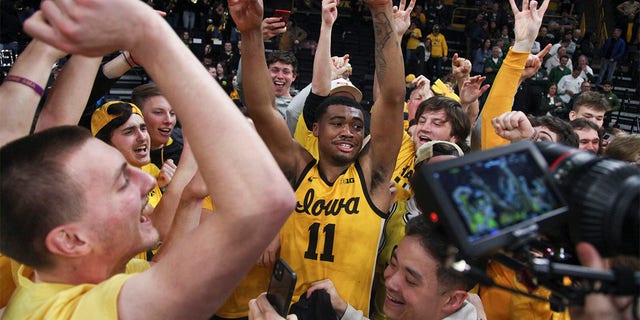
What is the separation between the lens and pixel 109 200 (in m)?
1.37

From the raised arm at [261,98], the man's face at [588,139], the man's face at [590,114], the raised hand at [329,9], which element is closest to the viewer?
the raised arm at [261,98]

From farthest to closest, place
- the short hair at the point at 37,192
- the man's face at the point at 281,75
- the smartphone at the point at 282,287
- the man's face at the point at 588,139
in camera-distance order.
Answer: the man's face at the point at 281,75
the man's face at the point at 588,139
the smartphone at the point at 282,287
the short hair at the point at 37,192

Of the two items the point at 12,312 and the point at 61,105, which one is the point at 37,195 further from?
the point at 61,105

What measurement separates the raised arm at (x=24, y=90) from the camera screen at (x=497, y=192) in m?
1.44

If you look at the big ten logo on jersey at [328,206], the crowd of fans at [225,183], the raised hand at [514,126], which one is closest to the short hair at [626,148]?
the crowd of fans at [225,183]

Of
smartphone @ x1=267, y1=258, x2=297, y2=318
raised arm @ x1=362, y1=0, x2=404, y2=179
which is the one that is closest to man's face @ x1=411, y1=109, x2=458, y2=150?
raised arm @ x1=362, y1=0, x2=404, y2=179

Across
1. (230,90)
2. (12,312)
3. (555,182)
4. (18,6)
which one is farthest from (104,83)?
(18,6)

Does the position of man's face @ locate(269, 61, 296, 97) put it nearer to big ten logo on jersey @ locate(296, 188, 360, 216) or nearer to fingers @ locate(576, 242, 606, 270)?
big ten logo on jersey @ locate(296, 188, 360, 216)

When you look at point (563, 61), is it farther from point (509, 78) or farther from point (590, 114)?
point (509, 78)

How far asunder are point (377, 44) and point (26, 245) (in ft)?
6.51

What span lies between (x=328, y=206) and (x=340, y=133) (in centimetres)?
42

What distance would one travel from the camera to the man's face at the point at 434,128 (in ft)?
12.0

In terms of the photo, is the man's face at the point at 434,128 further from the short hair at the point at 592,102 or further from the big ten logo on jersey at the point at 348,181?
the short hair at the point at 592,102

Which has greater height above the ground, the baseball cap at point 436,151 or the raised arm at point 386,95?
the raised arm at point 386,95
